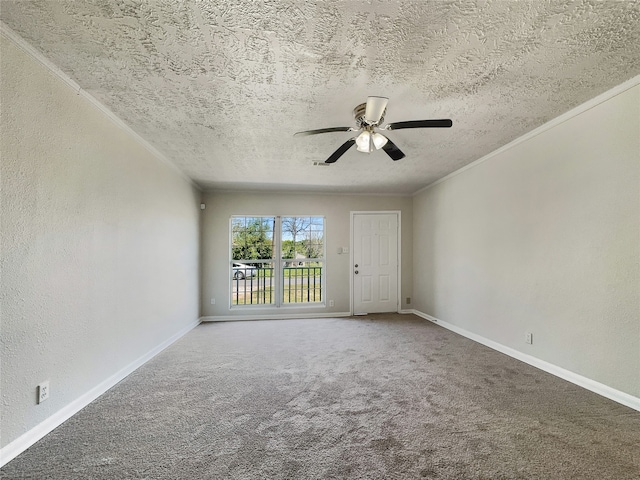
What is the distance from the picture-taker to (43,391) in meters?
1.83

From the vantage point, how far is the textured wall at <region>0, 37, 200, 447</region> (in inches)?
64.4

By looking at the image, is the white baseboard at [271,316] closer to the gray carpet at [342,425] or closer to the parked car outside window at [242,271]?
the parked car outside window at [242,271]

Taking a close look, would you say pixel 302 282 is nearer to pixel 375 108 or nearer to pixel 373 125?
pixel 373 125

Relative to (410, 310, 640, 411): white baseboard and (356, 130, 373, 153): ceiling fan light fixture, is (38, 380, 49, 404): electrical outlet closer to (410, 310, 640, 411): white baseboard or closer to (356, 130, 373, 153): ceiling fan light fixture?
(356, 130, 373, 153): ceiling fan light fixture

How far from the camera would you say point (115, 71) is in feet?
6.30

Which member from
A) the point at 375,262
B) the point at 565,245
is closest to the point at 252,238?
the point at 375,262

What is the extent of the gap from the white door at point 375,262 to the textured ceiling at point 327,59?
9.53ft

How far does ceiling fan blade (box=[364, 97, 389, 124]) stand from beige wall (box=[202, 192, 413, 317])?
3.56 m

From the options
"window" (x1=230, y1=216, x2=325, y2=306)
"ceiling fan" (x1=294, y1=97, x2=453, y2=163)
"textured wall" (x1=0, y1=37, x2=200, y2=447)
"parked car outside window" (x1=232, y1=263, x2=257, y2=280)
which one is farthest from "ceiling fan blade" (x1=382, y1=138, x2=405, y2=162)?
"parked car outside window" (x1=232, y1=263, x2=257, y2=280)

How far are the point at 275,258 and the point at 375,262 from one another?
201 cm

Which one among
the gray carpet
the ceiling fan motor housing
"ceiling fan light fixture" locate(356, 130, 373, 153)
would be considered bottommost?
the gray carpet

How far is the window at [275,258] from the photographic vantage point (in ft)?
18.2

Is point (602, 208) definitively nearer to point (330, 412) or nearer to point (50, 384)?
point (330, 412)

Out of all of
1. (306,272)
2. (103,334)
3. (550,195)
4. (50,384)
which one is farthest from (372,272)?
(50,384)
